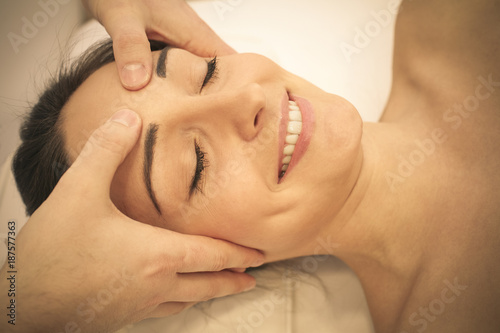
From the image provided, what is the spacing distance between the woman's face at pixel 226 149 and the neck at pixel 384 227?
0.14 metres

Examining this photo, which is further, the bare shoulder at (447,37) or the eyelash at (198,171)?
the bare shoulder at (447,37)

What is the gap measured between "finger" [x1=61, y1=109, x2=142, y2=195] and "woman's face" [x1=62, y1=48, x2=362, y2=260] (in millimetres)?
45

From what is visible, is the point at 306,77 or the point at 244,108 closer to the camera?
the point at 244,108

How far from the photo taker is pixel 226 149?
3.33 ft

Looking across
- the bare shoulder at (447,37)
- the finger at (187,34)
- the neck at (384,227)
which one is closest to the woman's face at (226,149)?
the neck at (384,227)

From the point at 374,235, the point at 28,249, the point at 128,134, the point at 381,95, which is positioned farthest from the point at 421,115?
the point at 28,249

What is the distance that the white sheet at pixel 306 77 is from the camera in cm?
141

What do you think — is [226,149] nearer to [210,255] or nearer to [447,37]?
[210,255]

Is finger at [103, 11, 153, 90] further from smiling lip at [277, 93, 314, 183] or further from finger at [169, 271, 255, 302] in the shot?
finger at [169, 271, 255, 302]

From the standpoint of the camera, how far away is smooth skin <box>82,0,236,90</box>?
103 centimetres

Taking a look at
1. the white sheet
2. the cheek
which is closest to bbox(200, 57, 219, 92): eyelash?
the cheek

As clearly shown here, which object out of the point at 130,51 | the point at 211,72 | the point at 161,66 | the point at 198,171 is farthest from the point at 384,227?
the point at 130,51

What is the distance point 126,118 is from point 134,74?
0.15 metres

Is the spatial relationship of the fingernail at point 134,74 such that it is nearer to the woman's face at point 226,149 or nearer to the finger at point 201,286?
the woman's face at point 226,149
